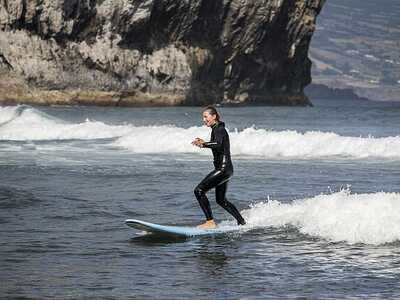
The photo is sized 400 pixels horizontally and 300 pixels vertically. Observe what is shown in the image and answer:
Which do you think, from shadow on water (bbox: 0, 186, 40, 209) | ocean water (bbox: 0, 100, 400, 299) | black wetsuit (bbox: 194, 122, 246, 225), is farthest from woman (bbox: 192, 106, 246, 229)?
shadow on water (bbox: 0, 186, 40, 209)

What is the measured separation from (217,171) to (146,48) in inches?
3962

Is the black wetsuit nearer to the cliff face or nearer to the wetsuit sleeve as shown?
the wetsuit sleeve

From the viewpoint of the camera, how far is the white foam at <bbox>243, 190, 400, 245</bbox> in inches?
634

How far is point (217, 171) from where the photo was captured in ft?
56.0

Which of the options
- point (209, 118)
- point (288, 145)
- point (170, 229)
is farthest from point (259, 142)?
point (170, 229)

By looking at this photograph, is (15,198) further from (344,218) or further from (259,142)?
(259,142)

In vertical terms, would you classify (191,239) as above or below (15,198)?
above

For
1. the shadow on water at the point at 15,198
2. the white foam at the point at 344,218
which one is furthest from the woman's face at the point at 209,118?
the shadow on water at the point at 15,198

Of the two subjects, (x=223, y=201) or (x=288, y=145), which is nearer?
(x=223, y=201)

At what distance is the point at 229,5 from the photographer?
124m

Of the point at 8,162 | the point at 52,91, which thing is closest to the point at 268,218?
the point at 8,162

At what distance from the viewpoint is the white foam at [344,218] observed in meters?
16.1

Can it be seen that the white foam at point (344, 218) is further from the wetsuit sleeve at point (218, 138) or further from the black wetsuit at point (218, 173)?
the wetsuit sleeve at point (218, 138)

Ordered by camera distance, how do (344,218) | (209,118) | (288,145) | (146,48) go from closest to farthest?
1. (209,118)
2. (344,218)
3. (288,145)
4. (146,48)
